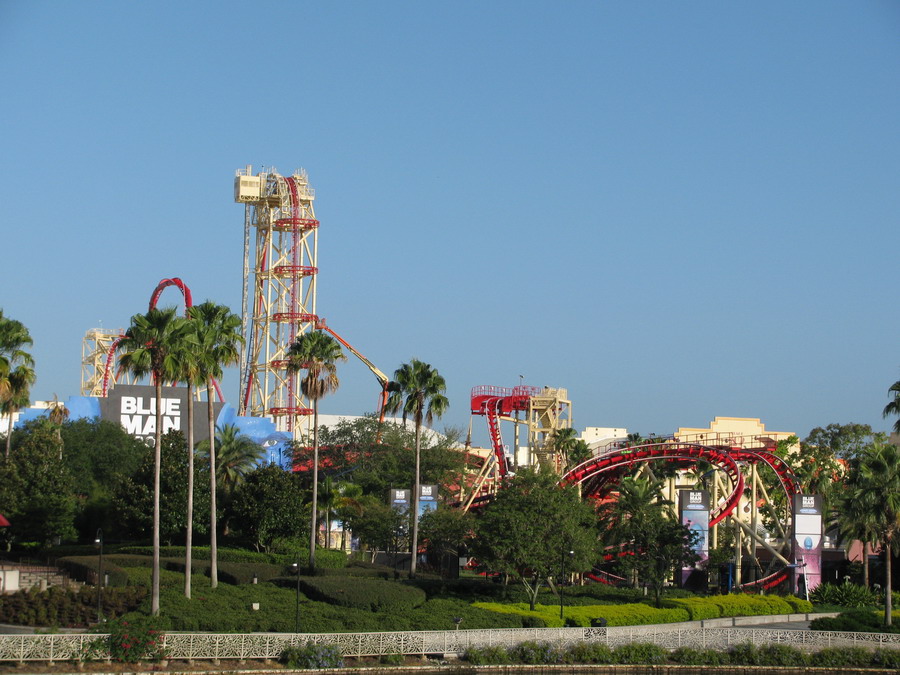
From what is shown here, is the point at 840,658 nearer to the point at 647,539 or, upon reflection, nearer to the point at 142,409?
the point at 647,539

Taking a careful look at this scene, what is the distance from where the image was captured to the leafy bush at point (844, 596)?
62500mm

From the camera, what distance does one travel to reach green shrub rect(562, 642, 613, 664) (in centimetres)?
4300

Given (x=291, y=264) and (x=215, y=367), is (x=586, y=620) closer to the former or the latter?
(x=215, y=367)

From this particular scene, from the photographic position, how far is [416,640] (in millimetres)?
42125

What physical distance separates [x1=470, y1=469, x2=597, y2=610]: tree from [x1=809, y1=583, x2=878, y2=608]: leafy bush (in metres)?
14.5

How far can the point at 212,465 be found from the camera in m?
54.2

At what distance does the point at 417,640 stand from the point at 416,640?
4 centimetres

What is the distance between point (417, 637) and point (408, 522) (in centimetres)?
2982

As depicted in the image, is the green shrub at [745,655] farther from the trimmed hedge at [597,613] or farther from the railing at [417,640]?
the trimmed hedge at [597,613]

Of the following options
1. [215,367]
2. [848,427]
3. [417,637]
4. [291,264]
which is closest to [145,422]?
[291,264]

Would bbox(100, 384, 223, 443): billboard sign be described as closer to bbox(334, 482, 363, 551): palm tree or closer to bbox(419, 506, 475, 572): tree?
bbox(334, 482, 363, 551): palm tree

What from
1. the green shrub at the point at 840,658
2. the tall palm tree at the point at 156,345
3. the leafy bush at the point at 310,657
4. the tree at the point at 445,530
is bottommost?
the green shrub at the point at 840,658

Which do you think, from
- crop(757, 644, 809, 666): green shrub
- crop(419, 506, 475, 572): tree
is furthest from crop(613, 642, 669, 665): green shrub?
crop(419, 506, 475, 572): tree

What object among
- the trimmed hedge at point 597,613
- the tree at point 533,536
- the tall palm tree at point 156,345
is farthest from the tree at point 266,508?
the tall palm tree at point 156,345
